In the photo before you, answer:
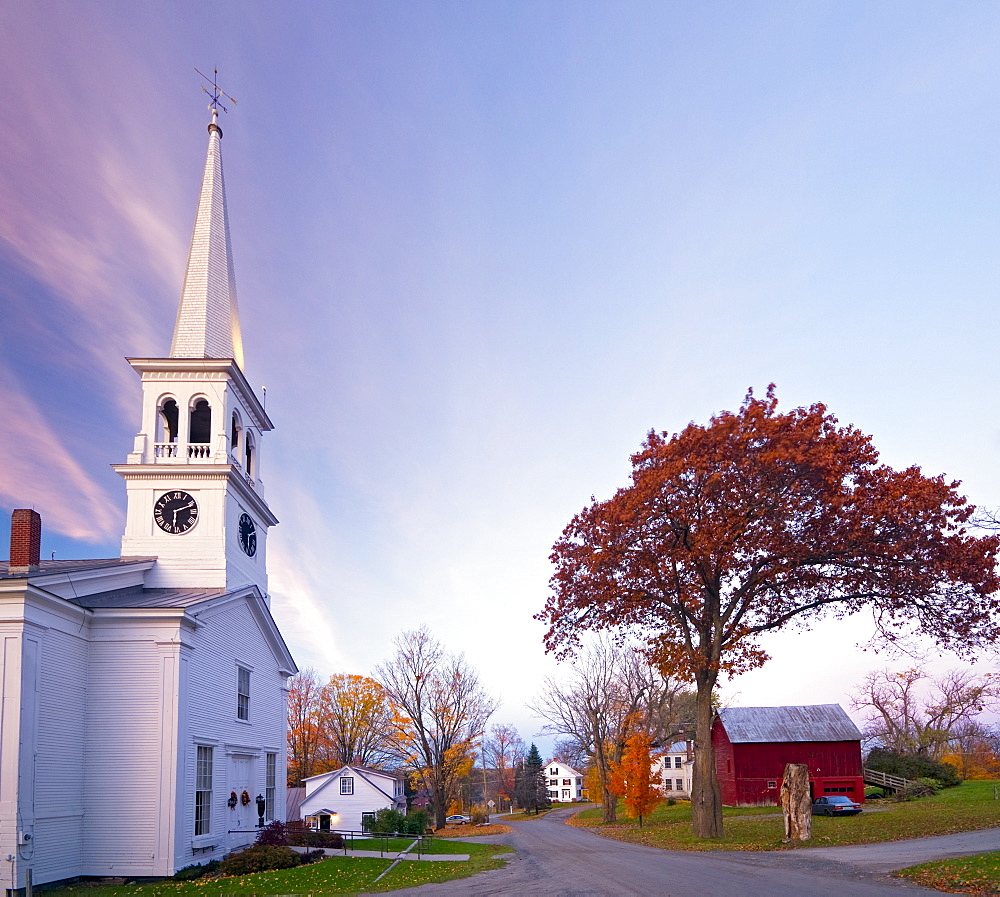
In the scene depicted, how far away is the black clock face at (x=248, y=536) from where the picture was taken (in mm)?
30469

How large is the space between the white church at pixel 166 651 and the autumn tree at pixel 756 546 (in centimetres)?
1123

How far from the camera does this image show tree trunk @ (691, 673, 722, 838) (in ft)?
96.3

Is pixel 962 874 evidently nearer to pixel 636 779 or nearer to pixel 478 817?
pixel 636 779

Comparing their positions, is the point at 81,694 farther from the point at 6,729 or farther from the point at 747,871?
the point at 747,871

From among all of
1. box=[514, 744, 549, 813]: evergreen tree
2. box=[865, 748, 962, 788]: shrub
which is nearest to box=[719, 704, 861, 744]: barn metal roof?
box=[865, 748, 962, 788]: shrub

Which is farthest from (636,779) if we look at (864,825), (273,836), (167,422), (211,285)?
(211,285)

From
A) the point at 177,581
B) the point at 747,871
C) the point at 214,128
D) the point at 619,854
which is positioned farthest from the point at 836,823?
the point at 214,128

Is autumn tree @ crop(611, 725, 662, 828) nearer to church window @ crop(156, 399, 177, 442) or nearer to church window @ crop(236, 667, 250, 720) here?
church window @ crop(236, 667, 250, 720)

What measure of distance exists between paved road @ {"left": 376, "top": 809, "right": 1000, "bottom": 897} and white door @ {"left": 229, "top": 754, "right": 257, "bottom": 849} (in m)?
8.69

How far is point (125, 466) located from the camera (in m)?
28.3

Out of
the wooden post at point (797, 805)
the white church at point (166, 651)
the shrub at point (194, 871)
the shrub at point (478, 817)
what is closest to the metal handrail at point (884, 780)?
the wooden post at point (797, 805)

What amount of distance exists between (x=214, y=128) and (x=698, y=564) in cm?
2522

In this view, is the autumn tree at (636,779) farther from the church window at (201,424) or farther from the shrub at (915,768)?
the church window at (201,424)

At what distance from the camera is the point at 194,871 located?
2217cm
